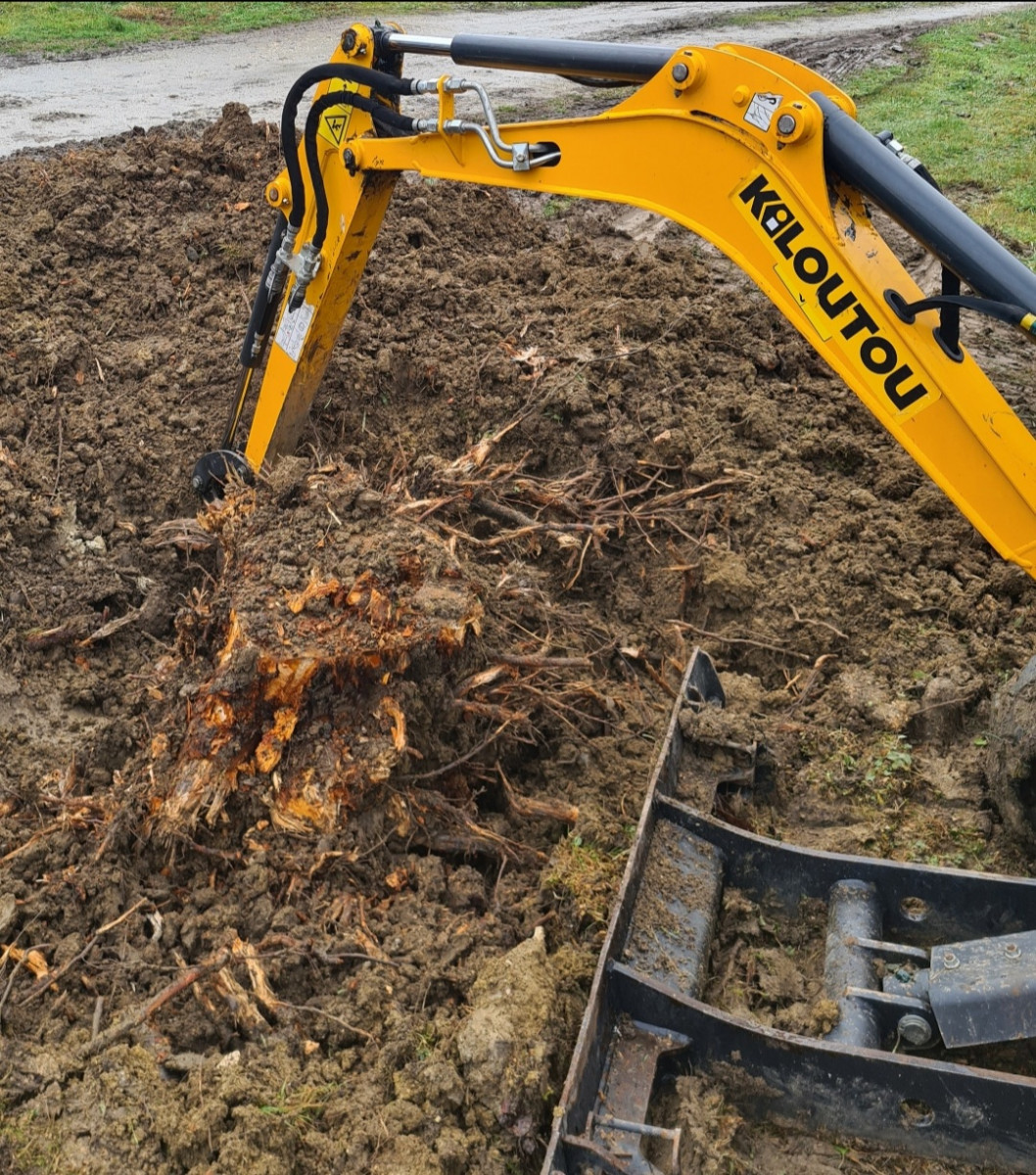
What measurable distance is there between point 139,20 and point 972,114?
1218 cm

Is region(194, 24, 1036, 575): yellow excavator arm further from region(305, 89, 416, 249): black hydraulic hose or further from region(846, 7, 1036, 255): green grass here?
region(846, 7, 1036, 255): green grass

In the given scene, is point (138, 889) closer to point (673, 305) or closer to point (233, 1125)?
point (233, 1125)

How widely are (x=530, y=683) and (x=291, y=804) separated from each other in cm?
104

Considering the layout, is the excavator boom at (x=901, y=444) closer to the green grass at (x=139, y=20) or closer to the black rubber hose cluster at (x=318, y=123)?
the black rubber hose cluster at (x=318, y=123)

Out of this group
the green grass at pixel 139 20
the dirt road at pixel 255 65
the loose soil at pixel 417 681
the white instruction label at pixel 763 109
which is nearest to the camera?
the loose soil at pixel 417 681

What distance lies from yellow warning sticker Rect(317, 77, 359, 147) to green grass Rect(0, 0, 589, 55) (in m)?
12.3

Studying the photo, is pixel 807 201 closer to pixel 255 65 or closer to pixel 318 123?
pixel 318 123

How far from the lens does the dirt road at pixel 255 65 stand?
11297mm

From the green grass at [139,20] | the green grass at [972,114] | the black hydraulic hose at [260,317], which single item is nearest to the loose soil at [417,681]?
the black hydraulic hose at [260,317]

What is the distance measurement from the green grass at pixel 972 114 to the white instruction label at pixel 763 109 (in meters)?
5.51

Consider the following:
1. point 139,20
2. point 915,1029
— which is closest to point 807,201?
point 915,1029

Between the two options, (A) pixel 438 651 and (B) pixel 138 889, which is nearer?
(B) pixel 138 889

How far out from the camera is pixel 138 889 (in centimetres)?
362

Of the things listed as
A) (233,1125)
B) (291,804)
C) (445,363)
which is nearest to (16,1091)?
(233,1125)
